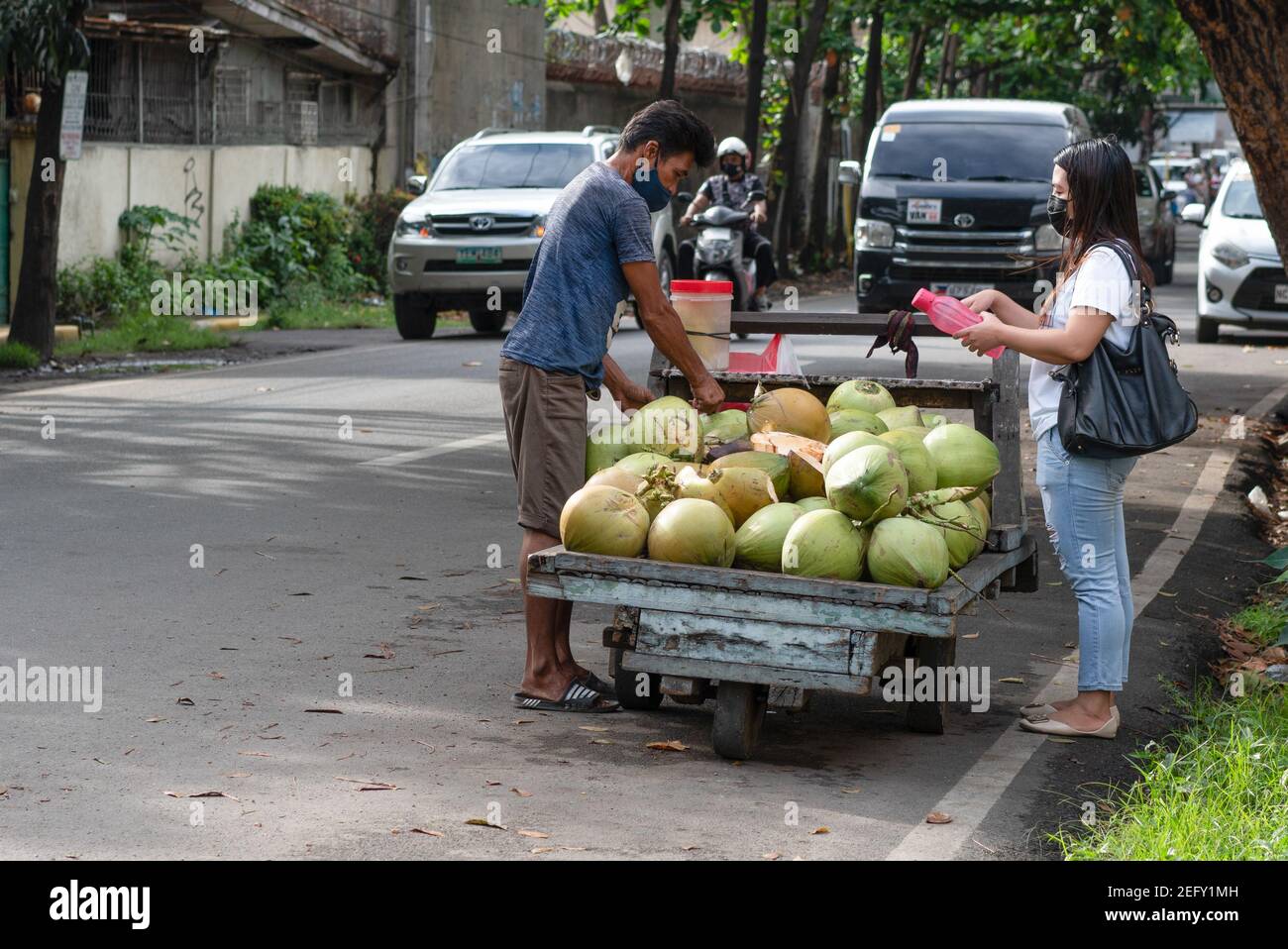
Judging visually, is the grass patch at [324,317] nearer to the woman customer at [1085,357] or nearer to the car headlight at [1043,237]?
the car headlight at [1043,237]

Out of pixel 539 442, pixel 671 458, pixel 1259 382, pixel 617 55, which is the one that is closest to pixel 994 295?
pixel 671 458

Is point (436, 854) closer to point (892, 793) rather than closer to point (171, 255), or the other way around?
point (892, 793)

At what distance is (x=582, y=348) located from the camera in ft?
18.7

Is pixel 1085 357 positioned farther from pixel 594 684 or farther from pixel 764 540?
pixel 594 684

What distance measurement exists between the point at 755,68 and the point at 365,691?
897 inches

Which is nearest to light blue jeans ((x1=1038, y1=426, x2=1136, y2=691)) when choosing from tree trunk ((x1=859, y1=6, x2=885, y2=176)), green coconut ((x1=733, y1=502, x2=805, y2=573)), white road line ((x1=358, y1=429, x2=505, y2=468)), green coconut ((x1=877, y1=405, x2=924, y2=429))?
green coconut ((x1=877, y1=405, x2=924, y2=429))

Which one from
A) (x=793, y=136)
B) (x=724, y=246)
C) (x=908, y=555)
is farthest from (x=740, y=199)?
(x=793, y=136)

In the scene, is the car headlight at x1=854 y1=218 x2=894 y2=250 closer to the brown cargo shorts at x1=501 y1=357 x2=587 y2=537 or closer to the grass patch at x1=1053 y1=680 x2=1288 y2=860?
the grass patch at x1=1053 y1=680 x2=1288 y2=860

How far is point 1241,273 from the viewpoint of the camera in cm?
1769

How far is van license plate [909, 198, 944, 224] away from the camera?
1692cm

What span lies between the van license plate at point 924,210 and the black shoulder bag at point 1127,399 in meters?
11.8

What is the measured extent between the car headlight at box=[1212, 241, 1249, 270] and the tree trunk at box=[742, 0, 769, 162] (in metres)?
10.5

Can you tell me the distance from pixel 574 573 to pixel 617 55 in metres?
31.1

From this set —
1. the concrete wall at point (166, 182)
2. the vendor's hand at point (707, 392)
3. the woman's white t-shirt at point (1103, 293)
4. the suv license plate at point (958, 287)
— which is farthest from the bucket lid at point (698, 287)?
the concrete wall at point (166, 182)
